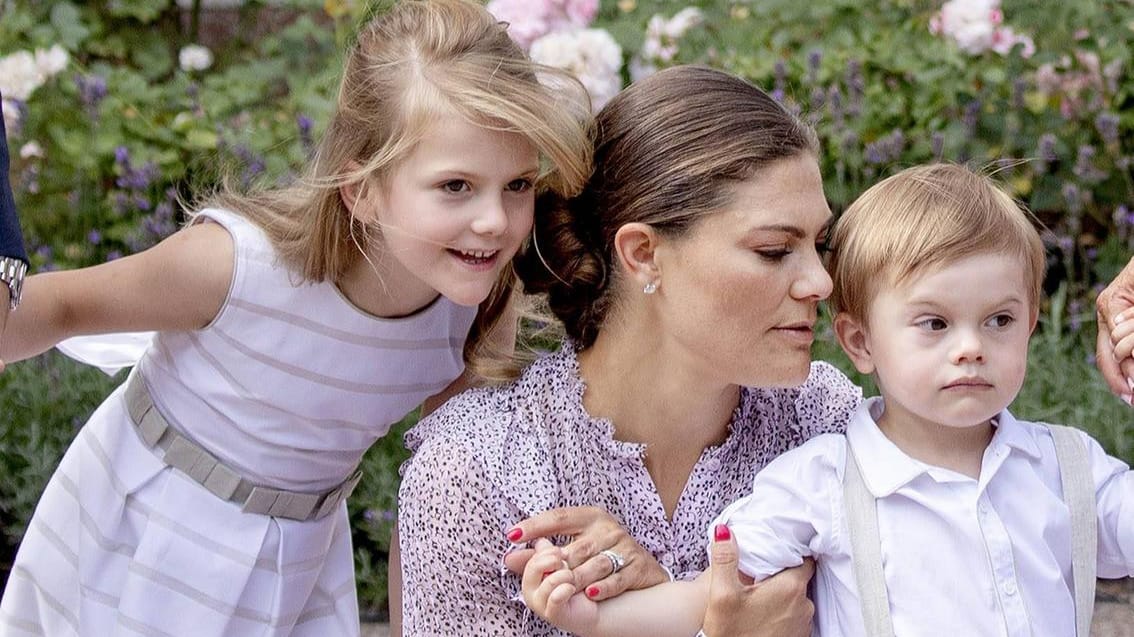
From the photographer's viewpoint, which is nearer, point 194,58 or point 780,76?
point 780,76

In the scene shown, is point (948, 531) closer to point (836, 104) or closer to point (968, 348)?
point (968, 348)

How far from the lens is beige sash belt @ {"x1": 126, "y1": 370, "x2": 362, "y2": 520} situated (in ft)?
8.98

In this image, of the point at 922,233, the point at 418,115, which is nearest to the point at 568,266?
the point at 418,115

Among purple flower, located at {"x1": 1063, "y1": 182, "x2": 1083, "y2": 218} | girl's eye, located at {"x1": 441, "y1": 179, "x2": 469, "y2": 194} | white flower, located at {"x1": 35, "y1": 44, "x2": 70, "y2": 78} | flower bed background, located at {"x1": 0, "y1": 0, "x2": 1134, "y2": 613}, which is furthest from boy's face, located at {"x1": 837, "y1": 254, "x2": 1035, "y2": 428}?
white flower, located at {"x1": 35, "y1": 44, "x2": 70, "y2": 78}

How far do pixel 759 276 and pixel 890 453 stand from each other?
30 cm

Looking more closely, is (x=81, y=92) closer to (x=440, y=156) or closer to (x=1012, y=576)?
(x=440, y=156)

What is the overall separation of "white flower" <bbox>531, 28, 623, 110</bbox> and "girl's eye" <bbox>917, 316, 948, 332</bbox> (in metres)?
2.04

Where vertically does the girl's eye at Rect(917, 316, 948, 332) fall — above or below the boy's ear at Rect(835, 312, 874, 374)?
above

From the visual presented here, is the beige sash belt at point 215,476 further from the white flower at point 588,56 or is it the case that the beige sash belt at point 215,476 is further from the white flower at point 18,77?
the white flower at point 18,77

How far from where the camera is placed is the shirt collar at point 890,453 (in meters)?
2.17

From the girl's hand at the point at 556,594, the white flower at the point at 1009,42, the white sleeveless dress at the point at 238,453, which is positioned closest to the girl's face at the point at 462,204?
the white sleeveless dress at the point at 238,453

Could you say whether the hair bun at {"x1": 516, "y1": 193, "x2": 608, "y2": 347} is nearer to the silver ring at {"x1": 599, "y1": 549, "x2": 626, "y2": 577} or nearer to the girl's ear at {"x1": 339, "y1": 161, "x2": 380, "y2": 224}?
the girl's ear at {"x1": 339, "y1": 161, "x2": 380, "y2": 224}

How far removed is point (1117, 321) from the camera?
228 cm

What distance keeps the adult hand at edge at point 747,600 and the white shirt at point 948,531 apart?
22 millimetres
